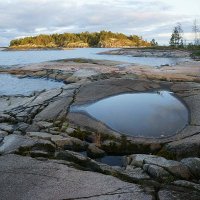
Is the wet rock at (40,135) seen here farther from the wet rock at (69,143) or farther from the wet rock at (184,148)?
the wet rock at (184,148)

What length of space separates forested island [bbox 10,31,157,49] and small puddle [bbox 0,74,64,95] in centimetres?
14812

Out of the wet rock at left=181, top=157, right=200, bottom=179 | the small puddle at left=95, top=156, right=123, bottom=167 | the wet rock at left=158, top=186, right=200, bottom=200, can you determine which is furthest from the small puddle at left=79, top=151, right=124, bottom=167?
the wet rock at left=158, top=186, right=200, bottom=200

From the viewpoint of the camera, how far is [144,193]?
8078 mm

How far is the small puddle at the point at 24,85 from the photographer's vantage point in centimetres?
2922

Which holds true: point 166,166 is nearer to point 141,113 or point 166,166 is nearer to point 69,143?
point 69,143

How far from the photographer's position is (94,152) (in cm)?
1200

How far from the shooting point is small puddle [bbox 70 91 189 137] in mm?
13234

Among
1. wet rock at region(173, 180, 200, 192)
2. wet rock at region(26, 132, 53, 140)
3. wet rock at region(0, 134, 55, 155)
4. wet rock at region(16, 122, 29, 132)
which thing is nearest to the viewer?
wet rock at region(173, 180, 200, 192)

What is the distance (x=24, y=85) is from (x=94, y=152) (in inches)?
844

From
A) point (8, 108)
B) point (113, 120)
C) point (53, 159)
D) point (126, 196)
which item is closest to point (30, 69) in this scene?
point (8, 108)

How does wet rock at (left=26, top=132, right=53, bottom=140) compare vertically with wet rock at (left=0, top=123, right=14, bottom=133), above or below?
above

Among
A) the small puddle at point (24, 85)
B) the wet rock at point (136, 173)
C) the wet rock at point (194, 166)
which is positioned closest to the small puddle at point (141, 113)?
the wet rock at point (194, 166)

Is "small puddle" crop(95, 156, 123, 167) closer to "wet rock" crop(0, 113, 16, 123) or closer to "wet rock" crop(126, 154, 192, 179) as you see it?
"wet rock" crop(126, 154, 192, 179)

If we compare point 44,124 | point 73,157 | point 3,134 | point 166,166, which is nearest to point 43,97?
point 44,124
